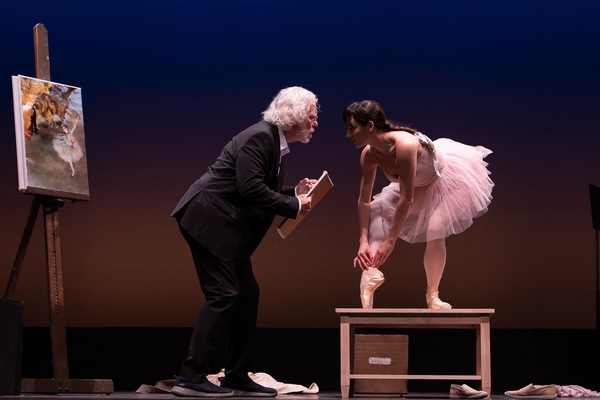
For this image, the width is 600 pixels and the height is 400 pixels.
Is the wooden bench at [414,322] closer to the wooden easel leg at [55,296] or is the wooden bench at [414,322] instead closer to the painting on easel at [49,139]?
the wooden easel leg at [55,296]

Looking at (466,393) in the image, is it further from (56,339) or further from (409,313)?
(56,339)

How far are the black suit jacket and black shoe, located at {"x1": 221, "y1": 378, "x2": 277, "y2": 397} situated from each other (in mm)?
569

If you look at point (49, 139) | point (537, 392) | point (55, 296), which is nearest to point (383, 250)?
point (537, 392)

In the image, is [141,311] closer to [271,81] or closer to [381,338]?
[271,81]

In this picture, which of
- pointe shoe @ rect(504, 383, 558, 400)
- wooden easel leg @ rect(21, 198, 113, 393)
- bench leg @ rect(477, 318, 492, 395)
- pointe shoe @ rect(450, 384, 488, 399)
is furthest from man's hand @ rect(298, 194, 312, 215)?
pointe shoe @ rect(504, 383, 558, 400)

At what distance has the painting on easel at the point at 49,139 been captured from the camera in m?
3.97

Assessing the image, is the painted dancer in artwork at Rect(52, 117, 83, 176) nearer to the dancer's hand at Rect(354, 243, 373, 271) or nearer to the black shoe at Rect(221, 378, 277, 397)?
the black shoe at Rect(221, 378, 277, 397)

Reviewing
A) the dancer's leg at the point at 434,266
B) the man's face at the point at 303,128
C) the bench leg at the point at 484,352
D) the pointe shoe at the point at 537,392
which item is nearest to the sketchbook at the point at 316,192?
the man's face at the point at 303,128

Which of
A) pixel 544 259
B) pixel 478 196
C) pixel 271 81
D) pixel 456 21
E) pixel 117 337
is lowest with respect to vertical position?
pixel 117 337

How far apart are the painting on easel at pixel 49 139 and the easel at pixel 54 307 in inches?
3.7

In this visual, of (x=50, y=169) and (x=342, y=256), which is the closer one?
(x=50, y=169)

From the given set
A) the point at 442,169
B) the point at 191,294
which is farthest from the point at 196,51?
the point at 442,169

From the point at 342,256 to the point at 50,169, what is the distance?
6.69ft

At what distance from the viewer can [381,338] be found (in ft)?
13.4
